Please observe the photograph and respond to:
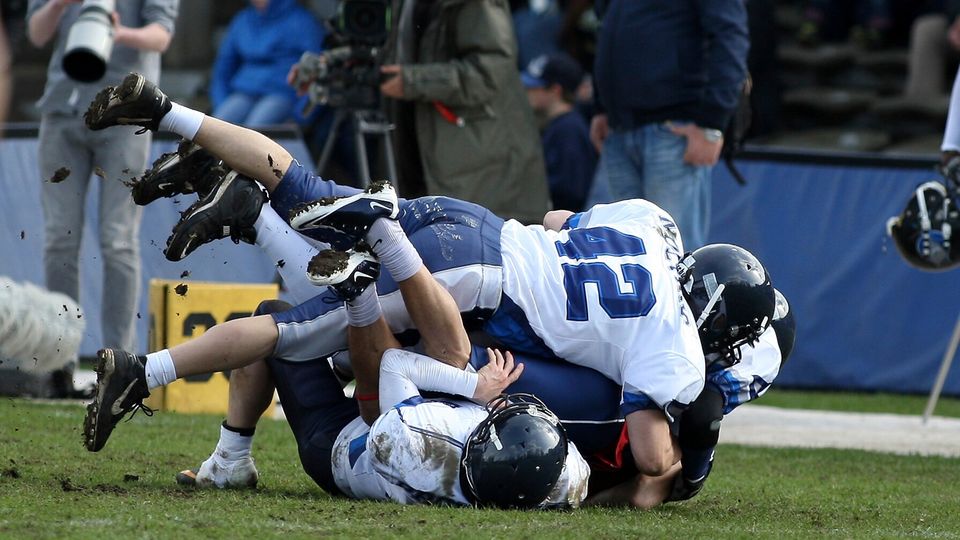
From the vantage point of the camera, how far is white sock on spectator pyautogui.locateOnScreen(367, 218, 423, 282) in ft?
15.4

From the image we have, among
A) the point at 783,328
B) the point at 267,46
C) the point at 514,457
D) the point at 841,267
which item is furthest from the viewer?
the point at 267,46

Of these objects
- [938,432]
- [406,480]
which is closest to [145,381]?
[406,480]

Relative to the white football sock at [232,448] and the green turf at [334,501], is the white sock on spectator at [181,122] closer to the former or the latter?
the white football sock at [232,448]

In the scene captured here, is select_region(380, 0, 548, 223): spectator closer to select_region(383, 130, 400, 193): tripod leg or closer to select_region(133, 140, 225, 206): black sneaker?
select_region(383, 130, 400, 193): tripod leg

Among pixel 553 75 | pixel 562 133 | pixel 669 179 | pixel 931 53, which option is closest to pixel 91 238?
pixel 562 133

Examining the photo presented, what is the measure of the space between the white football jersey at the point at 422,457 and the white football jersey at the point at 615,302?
34cm

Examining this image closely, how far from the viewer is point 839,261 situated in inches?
381

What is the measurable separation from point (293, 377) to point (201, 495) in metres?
0.52

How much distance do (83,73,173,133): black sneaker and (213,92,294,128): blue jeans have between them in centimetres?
486

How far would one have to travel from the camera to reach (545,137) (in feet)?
32.3

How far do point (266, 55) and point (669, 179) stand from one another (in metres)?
3.66

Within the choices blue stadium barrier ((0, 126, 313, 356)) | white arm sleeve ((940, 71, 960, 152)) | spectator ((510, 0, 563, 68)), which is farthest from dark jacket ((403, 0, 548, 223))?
spectator ((510, 0, 563, 68))

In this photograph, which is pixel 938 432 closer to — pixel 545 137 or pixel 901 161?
pixel 901 161

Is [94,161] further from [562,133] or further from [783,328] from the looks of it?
[783,328]
